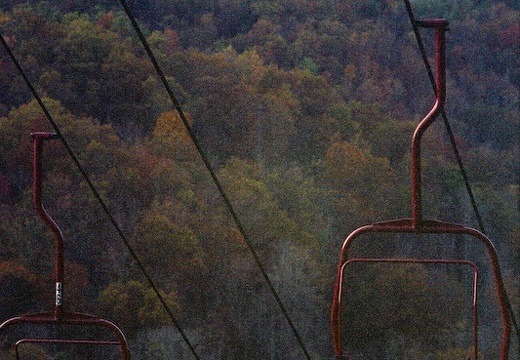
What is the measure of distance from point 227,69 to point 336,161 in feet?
13.1

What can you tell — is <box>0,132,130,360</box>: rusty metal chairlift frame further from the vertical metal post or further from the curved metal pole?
the vertical metal post

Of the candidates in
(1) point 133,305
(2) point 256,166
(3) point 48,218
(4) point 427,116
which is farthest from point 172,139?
(4) point 427,116

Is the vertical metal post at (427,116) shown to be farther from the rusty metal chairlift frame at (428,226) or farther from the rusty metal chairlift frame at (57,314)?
the rusty metal chairlift frame at (57,314)

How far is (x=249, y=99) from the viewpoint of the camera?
24.5 m

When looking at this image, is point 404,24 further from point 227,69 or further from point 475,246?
point 475,246

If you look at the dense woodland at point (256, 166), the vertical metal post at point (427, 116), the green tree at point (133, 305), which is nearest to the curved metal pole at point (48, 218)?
the vertical metal post at point (427, 116)

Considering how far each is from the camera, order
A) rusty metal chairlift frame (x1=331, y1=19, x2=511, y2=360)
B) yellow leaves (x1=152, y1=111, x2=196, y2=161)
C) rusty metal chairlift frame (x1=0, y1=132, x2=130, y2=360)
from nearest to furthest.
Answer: rusty metal chairlift frame (x1=331, y1=19, x2=511, y2=360), rusty metal chairlift frame (x1=0, y1=132, x2=130, y2=360), yellow leaves (x1=152, y1=111, x2=196, y2=161)

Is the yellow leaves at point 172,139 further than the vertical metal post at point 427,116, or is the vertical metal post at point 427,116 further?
the yellow leaves at point 172,139

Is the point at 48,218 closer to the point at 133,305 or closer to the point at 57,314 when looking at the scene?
the point at 57,314

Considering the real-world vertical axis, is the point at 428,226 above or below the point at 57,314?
above

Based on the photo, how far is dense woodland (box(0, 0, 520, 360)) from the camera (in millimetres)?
19125

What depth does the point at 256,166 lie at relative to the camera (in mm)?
22891

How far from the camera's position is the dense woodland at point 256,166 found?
1912 centimetres

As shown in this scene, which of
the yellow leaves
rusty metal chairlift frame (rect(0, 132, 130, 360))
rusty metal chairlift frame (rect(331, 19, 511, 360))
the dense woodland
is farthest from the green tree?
rusty metal chairlift frame (rect(331, 19, 511, 360))
